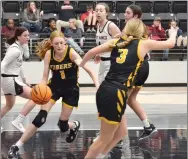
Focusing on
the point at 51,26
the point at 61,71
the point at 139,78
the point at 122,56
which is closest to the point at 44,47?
the point at 61,71

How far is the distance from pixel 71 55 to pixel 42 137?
5.46 ft

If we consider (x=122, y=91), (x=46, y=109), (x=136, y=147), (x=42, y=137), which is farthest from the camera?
(x=42, y=137)

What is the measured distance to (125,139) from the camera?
699cm

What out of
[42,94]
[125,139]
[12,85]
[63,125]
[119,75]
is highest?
[119,75]

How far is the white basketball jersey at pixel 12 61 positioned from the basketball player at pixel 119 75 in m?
2.18

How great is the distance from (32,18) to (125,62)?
34.6 feet

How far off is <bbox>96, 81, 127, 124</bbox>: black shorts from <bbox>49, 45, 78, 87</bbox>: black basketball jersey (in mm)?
1558

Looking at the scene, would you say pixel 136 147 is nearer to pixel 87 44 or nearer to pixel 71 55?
pixel 71 55

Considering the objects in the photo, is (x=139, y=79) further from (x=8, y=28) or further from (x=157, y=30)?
(x=8, y=28)

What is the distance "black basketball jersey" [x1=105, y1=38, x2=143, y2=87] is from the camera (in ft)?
16.1

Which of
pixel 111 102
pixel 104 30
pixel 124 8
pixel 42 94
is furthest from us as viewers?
pixel 124 8

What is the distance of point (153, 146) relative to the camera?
678cm

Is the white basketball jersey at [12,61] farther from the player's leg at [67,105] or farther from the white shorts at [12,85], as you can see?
the player's leg at [67,105]

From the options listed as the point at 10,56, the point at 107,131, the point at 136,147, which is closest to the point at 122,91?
the point at 107,131
